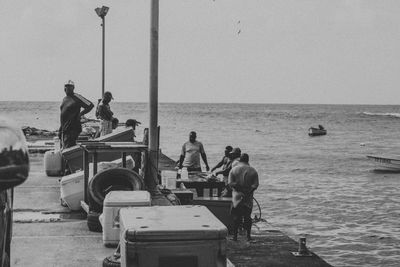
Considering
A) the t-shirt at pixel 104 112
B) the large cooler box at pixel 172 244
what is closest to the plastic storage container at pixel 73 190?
the t-shirt at pixel 104 112

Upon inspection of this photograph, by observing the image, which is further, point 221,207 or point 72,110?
point 221,207

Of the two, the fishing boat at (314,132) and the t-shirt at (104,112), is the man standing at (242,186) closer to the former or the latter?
the t-shirt at (104,112)

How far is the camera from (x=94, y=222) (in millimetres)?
9844

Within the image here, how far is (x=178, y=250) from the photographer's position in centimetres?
508

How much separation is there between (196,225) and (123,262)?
645 millimetres

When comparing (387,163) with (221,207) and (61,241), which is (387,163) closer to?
(221,207)

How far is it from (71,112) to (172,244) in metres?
9.02

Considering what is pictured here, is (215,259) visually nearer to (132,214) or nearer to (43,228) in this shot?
(132,214)

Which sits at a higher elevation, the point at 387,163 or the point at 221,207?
the point at 221,207

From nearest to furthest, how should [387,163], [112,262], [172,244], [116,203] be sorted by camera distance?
1. [172,244]
2. [112,262]
3. [116,203]
4. [387,163]

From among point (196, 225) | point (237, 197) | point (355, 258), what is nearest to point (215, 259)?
point (196, 225)

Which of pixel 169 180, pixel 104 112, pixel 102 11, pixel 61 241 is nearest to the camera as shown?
pixel 61 241

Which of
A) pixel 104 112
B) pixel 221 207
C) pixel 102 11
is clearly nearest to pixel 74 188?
pixel 221 207

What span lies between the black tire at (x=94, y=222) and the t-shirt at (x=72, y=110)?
4095 mm
